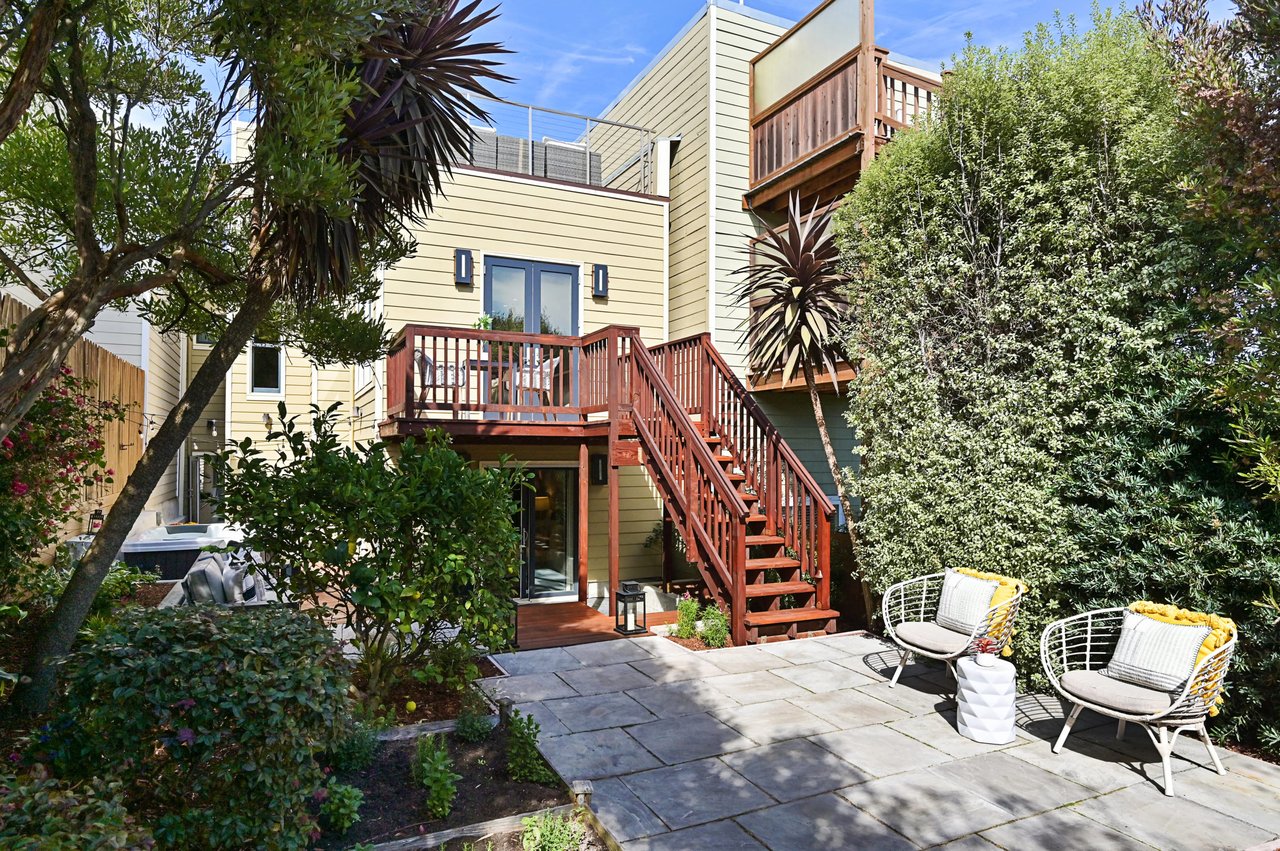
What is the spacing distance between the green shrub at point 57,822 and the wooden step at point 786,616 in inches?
194

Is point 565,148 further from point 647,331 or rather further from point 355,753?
point 355,753

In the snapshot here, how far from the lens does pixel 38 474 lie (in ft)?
13.4

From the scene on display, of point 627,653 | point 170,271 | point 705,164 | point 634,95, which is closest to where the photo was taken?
point 170,271

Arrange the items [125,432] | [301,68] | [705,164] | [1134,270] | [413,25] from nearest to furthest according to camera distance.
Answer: [301,68], [413,25], [1134,270], [125,432], [705,164]

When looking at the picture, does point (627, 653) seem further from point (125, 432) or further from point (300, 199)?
point (125, 432)

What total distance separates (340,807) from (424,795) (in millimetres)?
485

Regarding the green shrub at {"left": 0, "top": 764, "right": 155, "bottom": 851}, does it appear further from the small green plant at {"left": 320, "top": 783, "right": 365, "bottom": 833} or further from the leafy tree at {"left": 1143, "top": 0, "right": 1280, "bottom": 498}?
the leafy tree at {"left": 1143, "top": 0, "right": 1280, "bottom": 498}

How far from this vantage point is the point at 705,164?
31.5 ft

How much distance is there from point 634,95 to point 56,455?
9.98 meters

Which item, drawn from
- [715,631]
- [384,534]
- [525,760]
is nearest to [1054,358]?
[715,631]

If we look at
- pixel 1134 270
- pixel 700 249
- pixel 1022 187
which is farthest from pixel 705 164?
pixel 1134 270

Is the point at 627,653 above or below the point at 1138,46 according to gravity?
below

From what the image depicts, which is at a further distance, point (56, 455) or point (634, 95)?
point (634, 95)

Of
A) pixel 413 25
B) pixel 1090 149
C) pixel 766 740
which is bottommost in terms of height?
pixel 766 740
